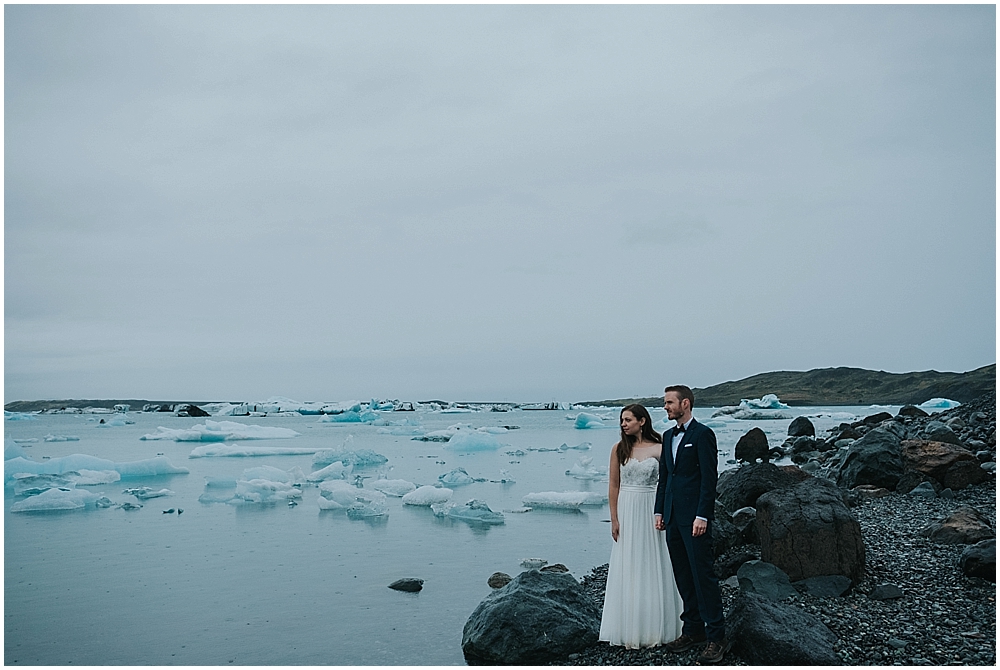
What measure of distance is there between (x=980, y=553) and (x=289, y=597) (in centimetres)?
606

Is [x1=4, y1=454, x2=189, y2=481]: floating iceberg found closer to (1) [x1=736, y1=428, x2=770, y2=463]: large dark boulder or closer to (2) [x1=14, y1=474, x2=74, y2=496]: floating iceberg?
(2) [x1=14, y1=474, x2=74, y2=496]: floating iceberg

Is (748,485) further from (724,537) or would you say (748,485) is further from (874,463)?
(874,463)

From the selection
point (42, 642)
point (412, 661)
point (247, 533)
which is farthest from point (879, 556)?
point (247, 533)

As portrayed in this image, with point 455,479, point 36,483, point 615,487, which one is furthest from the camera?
point 36,483

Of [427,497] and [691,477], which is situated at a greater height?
[691,477]

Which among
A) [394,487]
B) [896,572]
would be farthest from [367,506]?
[896,572]

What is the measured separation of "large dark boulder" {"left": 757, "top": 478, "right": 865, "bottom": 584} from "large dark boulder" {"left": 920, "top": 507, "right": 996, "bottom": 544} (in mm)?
1322

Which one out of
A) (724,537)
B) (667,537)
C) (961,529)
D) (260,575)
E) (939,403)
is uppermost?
(667,537)

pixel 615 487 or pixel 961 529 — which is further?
pixel 961 529

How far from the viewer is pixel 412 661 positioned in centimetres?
541

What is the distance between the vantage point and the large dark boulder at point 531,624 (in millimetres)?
5082

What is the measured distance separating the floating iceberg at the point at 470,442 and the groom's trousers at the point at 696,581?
68.0 feet

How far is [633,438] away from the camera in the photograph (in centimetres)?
496

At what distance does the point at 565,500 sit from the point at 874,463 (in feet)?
15.9
